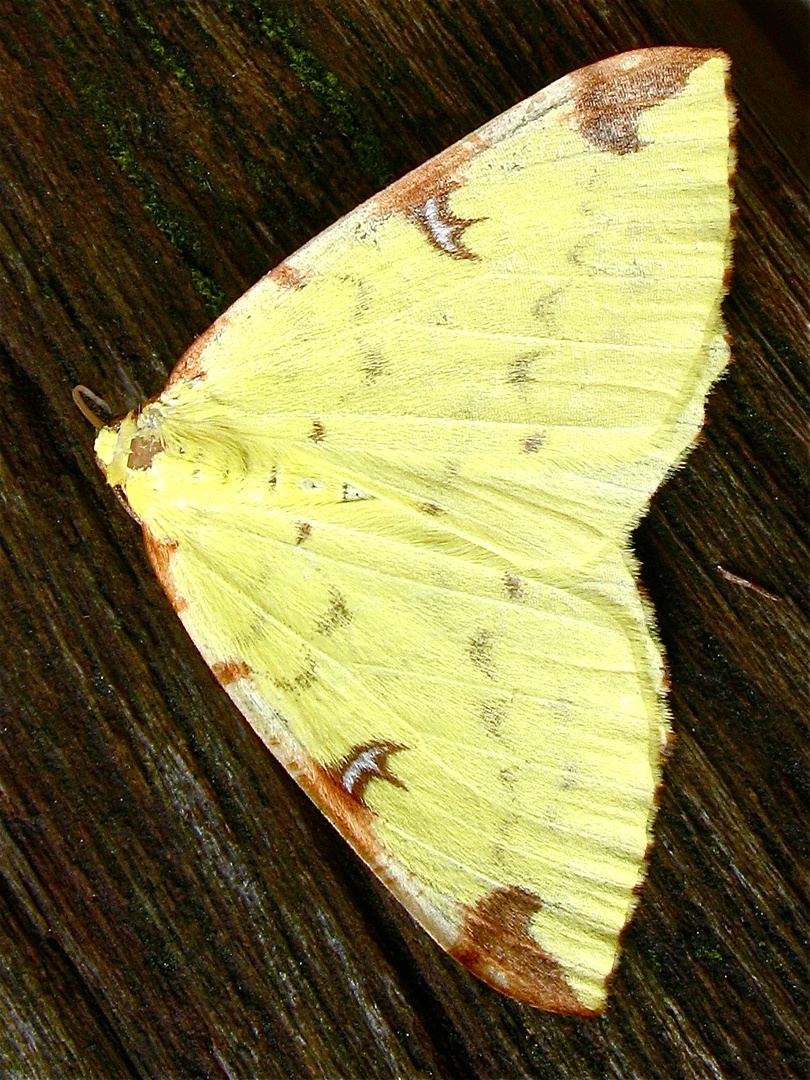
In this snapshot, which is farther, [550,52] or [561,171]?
[550,52]

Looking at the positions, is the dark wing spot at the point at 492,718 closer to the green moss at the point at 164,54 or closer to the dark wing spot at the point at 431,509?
the dark wing spot at the point at 431,509

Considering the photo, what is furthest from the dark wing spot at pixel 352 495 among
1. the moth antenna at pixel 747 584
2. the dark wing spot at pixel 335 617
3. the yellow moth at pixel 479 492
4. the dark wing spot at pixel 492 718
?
the moth antenna at pixel 747 584

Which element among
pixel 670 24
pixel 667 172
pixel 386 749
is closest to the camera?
pixel 667 172

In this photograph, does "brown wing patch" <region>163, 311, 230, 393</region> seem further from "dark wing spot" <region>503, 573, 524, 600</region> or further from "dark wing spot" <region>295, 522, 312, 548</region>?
"dark wing spot" <region>503, 573, 524, 600</region>

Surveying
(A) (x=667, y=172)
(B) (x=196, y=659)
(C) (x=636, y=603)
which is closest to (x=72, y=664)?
(B) (x=196, y=659)

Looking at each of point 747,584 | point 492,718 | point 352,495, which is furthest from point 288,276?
point 747,584

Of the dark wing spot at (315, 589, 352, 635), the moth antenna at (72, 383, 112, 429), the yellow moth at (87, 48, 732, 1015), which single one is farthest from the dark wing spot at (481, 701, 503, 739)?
the moth antenna at (72, 383, 112, 429)

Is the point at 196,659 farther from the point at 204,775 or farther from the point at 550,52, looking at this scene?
the point at 550,52
